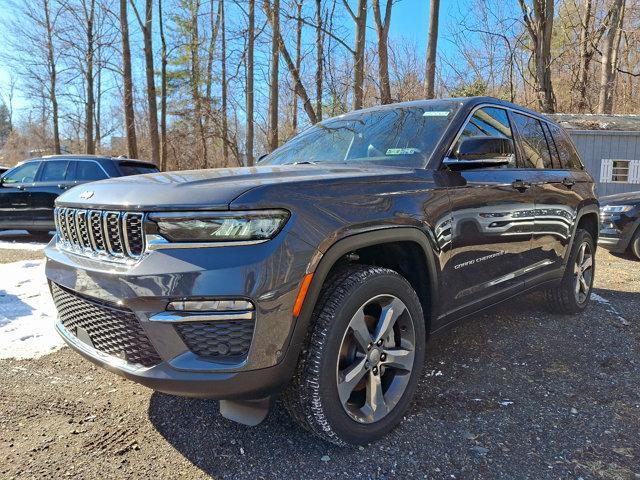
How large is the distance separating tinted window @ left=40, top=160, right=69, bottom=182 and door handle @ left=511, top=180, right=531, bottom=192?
856 cm

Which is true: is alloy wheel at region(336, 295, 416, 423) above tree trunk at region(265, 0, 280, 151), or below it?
below

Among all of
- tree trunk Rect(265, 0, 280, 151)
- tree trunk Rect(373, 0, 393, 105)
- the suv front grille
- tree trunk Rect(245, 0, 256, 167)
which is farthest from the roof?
the suv front grille

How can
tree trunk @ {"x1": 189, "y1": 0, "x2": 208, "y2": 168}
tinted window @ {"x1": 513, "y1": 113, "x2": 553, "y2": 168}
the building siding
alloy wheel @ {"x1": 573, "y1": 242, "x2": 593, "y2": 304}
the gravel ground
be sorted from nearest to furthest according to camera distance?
the gravel ground, tinted window @ {"x1": 513, "y1": 113, "x2": 553, "y2": 168}, alloy wheel @ {"x1": 573, "y1": 242, "x2": 593, "y2": 304}, the building siding, tree trunk @ {"x1": 189, "y1": 0, "x2": 208, "y2": 168}

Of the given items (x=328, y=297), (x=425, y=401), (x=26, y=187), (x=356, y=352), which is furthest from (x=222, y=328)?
(x=26, y=187)

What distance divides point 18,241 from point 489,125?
9477 millimetres

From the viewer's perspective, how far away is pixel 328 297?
2.14m

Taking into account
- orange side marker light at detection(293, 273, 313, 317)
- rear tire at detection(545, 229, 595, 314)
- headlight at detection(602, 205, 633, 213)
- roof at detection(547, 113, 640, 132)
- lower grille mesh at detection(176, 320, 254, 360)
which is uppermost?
roof at detection(547, 113, 640, 132)

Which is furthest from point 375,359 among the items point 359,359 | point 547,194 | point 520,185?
point 547,194

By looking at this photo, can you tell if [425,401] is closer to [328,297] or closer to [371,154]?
[328,297]

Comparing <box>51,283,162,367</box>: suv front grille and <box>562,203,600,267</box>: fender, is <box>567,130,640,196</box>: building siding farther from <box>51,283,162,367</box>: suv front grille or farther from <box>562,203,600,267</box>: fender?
<box>51,283,162,367</box>: suv front grille

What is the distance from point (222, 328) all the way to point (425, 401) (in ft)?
5.06

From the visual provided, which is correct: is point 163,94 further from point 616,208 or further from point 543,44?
point 616,208

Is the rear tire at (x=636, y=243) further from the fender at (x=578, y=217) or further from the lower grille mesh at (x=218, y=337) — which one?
the lower grille mesh at (x=218, y=337)

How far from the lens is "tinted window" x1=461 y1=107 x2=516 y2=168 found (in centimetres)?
314
